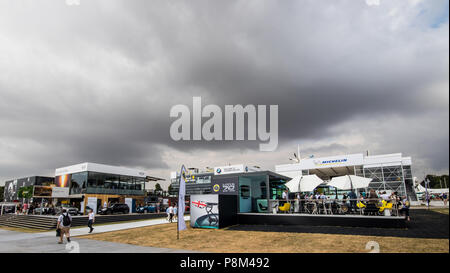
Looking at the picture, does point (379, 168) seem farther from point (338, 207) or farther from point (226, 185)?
point (226, 185)

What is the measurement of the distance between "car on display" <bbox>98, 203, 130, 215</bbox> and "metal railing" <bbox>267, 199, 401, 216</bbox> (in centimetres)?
2112

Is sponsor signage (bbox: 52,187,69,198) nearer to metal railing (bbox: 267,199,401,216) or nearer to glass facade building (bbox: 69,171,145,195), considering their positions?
glass facade building (bbox: 69,171,145,195)

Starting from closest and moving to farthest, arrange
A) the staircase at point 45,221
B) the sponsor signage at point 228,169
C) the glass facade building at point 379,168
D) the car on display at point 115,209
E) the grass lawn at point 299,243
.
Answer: the grass lawn at point 299,243 < the staircase at point 45,221 < the car on display at point 115,209 < the glass facade building at point 379,168 < the sponsor signage at point 228,169

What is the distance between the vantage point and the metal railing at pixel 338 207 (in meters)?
12.6

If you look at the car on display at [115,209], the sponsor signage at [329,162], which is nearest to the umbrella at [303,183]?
the car on display at [115,209]

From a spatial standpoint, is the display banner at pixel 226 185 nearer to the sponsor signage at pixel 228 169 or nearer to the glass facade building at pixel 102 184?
the glass facade building at pixel 102 184

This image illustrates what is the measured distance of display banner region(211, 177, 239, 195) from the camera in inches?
684

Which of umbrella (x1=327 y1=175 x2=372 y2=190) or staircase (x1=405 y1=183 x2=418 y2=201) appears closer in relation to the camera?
umbrella (x1=327 y1=175 x2=372 y2=190)

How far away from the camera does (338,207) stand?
14.9 meters

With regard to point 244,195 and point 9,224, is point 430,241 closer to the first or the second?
point 244,195

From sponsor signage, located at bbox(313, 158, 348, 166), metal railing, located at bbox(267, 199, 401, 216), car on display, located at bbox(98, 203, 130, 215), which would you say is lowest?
car on display, located at bbox(98, 203, 130, 215)

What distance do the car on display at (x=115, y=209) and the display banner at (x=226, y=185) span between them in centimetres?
1649

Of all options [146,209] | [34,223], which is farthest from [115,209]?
[34,223]

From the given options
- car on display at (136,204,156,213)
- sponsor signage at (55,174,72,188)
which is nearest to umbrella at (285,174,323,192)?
car on display at (136,204,156,213)
